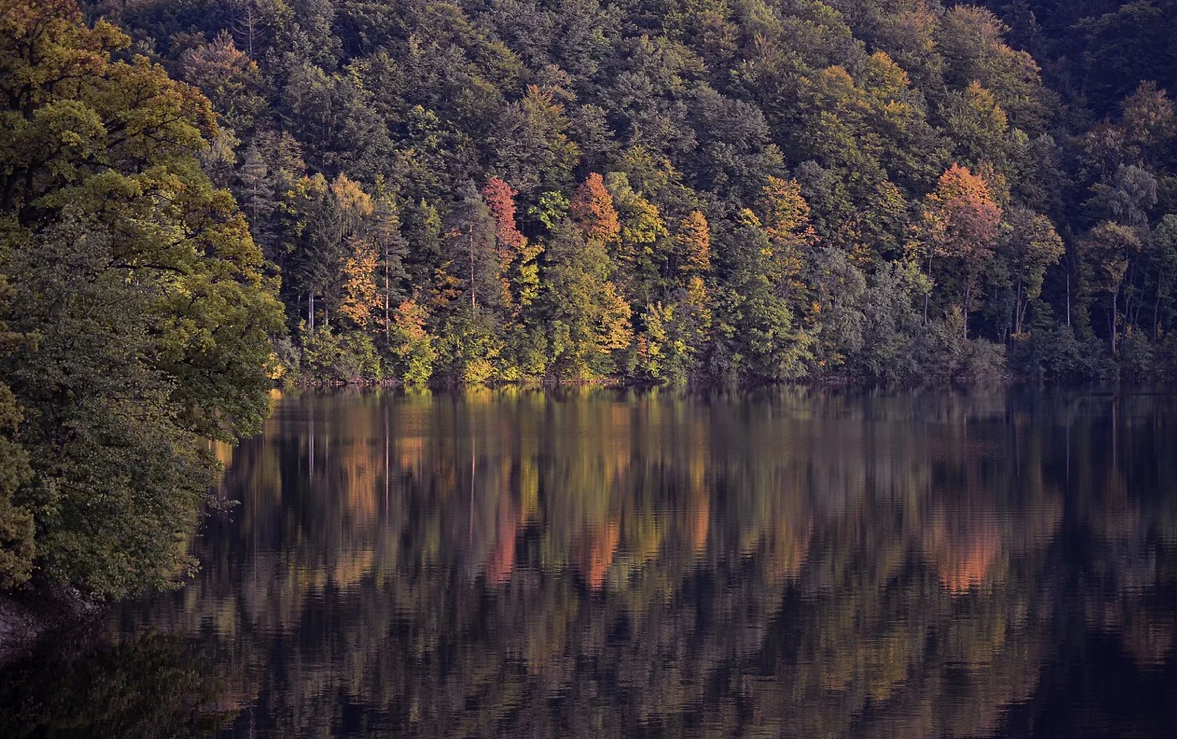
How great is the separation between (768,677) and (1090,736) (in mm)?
4365

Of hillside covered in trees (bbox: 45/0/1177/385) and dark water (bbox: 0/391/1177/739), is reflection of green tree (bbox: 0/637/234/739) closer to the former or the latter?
dark water (bbox: 0/391/1177/739)

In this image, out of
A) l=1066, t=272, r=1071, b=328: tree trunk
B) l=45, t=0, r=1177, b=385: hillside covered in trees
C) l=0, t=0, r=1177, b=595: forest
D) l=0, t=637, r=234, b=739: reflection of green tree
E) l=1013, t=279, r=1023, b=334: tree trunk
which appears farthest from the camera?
l=1013, t=279, r=1023, b=334: tree trunk

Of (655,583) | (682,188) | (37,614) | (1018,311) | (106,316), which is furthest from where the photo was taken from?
(1018,311)

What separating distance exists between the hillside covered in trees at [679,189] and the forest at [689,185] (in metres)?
0.19

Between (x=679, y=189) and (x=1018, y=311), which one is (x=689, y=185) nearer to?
(x=679, y=189)

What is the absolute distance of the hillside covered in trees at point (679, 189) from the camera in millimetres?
80625

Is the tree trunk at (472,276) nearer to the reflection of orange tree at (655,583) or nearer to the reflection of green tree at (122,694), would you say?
the reflection of orange tree at (655,583)

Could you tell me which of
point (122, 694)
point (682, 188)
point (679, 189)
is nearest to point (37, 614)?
point (122, 694)

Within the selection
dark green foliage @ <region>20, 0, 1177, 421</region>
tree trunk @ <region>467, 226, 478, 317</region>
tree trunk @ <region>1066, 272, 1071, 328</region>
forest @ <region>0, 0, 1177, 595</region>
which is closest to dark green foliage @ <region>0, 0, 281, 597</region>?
forest @ <region>0, 0, 1177, 595</region>

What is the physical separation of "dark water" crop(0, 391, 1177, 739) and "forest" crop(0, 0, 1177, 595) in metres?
36.9

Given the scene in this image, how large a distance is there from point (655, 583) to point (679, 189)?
215ft

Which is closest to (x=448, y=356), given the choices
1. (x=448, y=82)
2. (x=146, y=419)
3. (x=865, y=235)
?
(x=448, y=82)

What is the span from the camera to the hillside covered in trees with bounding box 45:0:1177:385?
80625 mm

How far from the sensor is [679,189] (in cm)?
8969
